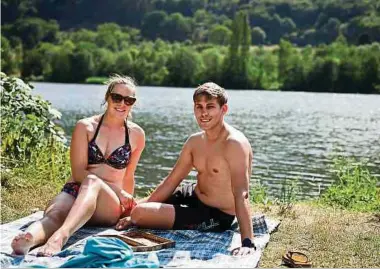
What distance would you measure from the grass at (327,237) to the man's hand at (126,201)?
1236 mm

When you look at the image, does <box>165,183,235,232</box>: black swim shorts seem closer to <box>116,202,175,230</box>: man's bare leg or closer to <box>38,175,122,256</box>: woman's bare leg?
<box>116,202,175,230</box>: man's bare leg

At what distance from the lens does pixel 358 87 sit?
74438 mm

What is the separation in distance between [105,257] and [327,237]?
2279 mm

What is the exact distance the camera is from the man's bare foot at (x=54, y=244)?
4.66 metres

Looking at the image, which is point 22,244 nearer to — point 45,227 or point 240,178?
point 45,227

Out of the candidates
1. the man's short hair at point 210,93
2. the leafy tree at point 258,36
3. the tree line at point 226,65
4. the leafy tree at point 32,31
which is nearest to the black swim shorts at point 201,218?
the man's short hair at point 210,93

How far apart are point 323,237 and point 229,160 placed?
4.01ft

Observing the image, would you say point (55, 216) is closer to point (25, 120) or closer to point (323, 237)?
point (323, 237)

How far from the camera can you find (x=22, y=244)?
472 centimetres

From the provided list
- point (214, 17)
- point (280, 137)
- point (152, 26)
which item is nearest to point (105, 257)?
point (280, 137)

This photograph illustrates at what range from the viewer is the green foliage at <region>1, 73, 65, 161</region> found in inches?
356

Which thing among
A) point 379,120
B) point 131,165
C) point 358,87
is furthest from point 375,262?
point 358,87

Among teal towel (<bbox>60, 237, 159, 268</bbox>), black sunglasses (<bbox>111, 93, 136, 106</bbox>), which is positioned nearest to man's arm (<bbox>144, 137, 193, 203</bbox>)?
black sunglasses (<bbox>111, 93, 136, 106</bbox>)

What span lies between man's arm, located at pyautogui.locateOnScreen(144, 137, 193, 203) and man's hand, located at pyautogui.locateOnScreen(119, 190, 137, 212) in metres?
0.15
